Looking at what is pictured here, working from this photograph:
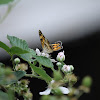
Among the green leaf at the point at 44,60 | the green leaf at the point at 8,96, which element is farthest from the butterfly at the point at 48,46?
the green leaf at the point at 8,96

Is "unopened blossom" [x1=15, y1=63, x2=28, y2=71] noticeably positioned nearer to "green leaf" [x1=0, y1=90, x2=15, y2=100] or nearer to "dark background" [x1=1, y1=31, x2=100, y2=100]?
"green leaf" [x1=0, y1=90, x2=15, y2=100]

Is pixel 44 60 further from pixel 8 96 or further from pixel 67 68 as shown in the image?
pixel 8 96

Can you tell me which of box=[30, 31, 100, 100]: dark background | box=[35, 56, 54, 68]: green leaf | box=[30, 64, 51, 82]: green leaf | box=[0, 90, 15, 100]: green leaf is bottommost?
box=[0, 90, 15, 100]: green leaf

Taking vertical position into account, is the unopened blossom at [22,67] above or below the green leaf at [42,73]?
above

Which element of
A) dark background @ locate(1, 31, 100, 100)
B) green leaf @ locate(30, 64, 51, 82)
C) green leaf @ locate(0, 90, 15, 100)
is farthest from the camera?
dark background @ locate(1, 31, 100, 100)

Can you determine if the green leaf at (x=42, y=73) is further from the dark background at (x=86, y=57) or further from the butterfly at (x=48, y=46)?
the dark background at (x=86, y=57)

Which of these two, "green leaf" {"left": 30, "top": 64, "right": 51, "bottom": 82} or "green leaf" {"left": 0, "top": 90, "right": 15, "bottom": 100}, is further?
"green leaf" {"left": 30, "top": 64, "right": 51, "bottom": 82}

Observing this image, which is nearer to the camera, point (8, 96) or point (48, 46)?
point (8, 96)

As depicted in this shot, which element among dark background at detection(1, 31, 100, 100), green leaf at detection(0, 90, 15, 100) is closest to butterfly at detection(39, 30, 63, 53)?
green leaf at detection(0, 90, 15, 100)

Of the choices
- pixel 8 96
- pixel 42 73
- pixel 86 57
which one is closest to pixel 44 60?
pixel 42 73

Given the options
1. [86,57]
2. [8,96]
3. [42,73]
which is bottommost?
[8,96]

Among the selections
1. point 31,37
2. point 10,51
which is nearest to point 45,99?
point 10,51
